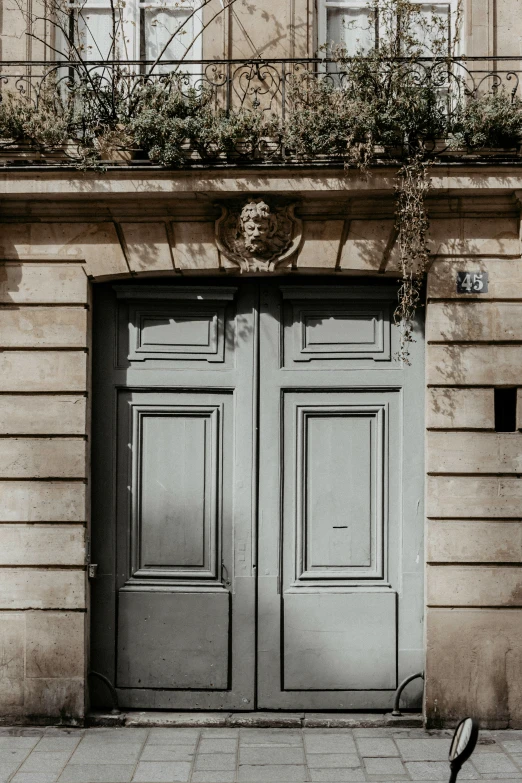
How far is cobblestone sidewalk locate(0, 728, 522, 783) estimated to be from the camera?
5.44 meters

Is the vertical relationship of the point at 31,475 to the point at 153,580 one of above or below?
above

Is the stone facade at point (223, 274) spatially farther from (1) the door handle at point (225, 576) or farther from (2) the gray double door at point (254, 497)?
(1) the door handle at point (225, 576)

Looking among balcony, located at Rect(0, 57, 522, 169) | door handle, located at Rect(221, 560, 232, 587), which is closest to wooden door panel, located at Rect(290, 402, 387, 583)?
door handle, located at Rect(221, 560, 232, 587)

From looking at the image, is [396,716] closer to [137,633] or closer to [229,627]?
[229,627]

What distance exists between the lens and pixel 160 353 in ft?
22.0

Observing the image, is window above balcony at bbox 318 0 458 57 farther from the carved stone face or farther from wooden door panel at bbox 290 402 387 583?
wooden door panel at bbox 290 402 387 583

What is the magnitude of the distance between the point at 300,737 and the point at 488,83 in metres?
5.18

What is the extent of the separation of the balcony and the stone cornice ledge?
9 centimetres

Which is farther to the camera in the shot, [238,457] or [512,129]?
[238,457]

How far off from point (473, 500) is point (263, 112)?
3.39 meters

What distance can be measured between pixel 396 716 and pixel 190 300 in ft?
11.9

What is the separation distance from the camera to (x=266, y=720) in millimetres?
6371

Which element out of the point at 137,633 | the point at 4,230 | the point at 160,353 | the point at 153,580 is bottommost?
the point at 137,633

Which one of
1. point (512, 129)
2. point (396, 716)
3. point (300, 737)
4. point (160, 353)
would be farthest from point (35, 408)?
point (512, 129)
